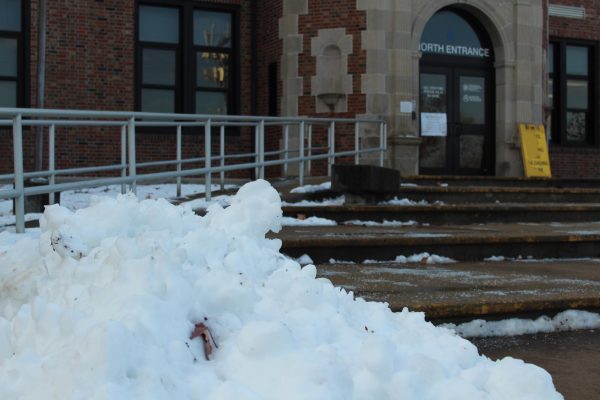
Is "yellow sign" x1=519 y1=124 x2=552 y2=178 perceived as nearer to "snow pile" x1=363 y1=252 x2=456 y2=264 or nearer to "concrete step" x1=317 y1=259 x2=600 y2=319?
"concrete step" x1=317 y1=259 x2=600 y2=319

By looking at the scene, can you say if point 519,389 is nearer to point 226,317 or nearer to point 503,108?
point 226,317

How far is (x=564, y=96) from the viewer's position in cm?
1678

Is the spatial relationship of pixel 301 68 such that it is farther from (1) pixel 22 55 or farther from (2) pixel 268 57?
(1) pixel 22 55

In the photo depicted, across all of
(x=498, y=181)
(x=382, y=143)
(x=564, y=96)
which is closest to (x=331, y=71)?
(x=382, y=143)

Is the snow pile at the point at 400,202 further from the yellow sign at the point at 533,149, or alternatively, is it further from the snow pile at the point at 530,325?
the yellow sign at the point at 533,149

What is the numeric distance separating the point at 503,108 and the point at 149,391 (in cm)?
1261

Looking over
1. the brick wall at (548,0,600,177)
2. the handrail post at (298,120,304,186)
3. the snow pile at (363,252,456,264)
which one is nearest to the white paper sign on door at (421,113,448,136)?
the brick wall at (548,0,600,177)

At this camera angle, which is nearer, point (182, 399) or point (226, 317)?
point (182, 399)

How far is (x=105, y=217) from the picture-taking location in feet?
→ 11.4

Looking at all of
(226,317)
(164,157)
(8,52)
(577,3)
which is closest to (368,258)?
(226,317)

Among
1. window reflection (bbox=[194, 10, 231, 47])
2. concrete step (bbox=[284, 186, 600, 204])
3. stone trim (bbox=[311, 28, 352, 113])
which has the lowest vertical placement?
concrete step (bbox=[284, 186, 600, 204])

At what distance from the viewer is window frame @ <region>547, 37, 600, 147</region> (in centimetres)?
1667

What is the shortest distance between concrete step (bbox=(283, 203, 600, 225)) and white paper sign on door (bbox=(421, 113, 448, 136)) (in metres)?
4.85

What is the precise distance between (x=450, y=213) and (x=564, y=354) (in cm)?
464
